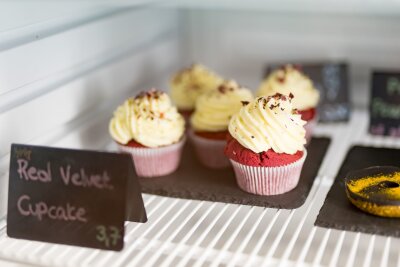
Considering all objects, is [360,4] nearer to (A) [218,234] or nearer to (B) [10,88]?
(A) [218,234]

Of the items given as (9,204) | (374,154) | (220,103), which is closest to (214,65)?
(220,103)

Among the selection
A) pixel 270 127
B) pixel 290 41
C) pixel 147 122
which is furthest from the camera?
pixel 290 41

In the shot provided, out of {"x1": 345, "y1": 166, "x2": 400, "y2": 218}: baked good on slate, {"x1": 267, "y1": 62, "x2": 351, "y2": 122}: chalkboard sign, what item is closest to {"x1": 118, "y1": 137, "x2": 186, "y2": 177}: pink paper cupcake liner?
{"x1": 345, "y1": 166, "x2": 400, "y2": 218}: baked good on slate

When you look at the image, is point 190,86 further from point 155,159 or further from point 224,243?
point 224,243

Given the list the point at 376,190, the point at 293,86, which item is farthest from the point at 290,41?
the point at 376,190

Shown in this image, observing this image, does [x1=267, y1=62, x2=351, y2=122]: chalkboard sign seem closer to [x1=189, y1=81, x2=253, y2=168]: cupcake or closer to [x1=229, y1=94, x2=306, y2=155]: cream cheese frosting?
[x1=189, y1=81, x2=253, y2=168]: cupcake

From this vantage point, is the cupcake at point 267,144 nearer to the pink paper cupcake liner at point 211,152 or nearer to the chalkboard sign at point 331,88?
the pink paper cupcake liner at point 211,152

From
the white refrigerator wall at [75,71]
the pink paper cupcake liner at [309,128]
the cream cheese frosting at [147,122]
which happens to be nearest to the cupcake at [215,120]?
the cream cheese frosting at [147,122]
